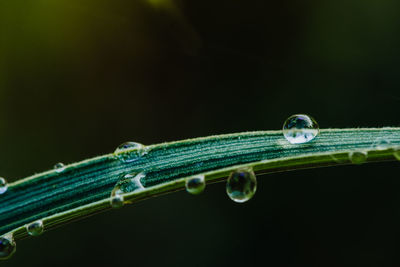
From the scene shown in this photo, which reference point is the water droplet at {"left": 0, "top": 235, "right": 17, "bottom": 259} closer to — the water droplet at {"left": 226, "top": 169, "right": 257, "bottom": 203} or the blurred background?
the water droplet at {"left": 226, "top": 169, "right": 257, "bottom": 203}

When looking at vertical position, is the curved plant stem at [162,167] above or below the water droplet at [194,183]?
above

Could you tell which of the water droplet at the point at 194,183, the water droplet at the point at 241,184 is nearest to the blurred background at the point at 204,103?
the water droplet at the point at 241,184

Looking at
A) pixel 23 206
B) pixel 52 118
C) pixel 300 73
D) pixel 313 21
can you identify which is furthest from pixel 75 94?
pixel 23 206

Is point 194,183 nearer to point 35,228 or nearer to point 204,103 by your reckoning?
point 35,228

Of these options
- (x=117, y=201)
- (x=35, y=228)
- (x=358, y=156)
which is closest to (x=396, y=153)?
(x=358, y=156)

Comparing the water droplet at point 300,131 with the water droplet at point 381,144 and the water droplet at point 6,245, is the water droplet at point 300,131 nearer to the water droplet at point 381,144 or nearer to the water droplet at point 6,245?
the water droplet at point 381,144

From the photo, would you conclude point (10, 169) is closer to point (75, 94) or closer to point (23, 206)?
point (75, 94)
